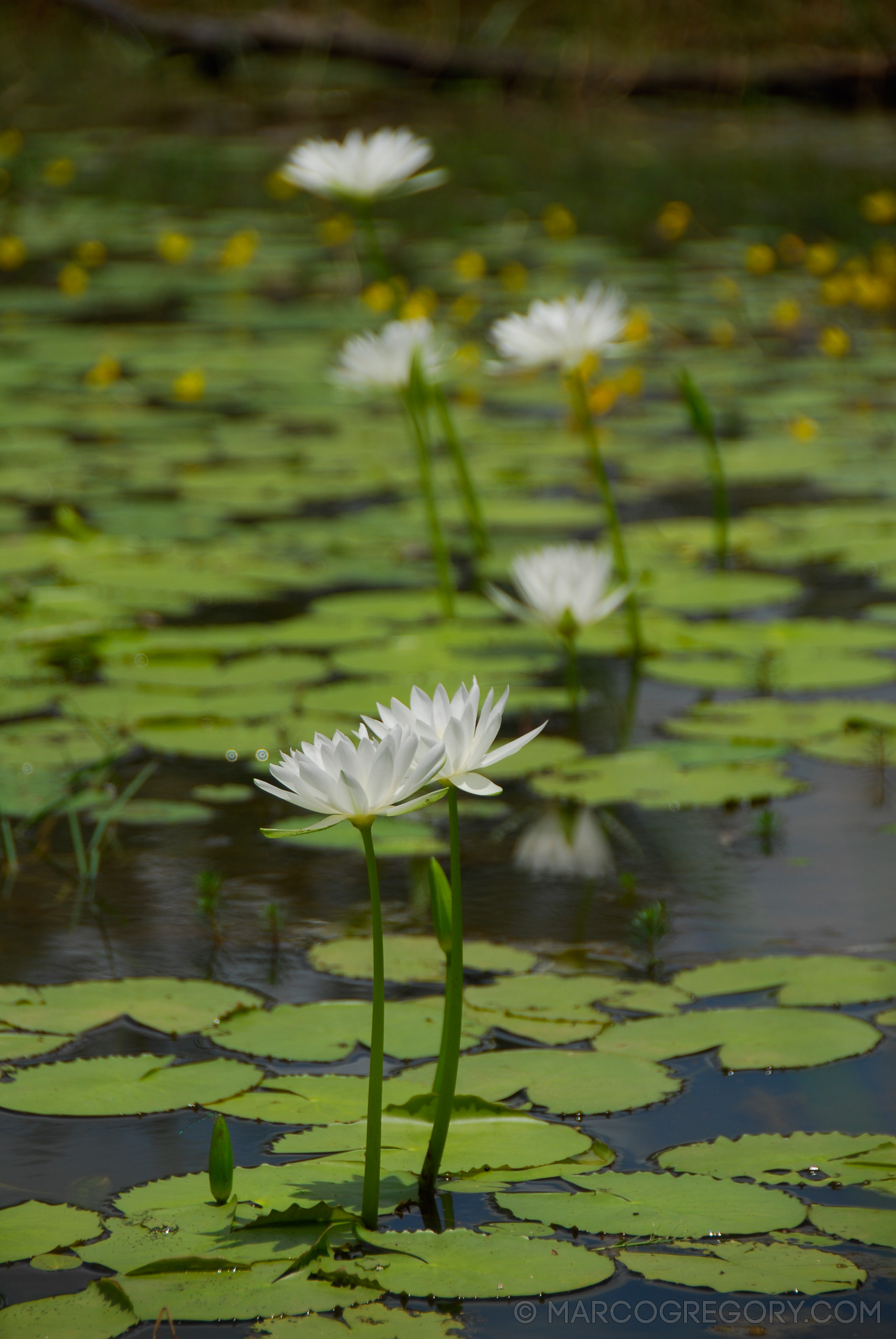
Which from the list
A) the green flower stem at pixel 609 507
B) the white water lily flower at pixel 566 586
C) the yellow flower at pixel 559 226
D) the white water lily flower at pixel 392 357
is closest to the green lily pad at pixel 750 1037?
the white water lily flower at pixel 566 586

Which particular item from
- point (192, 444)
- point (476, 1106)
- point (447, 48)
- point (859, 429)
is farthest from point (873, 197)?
point (476, 1106)

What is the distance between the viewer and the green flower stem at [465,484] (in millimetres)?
2742

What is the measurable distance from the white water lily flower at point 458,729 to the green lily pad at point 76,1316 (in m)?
0.41

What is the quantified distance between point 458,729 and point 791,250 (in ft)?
17.0

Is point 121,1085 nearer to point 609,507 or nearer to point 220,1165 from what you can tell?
point 220,1165

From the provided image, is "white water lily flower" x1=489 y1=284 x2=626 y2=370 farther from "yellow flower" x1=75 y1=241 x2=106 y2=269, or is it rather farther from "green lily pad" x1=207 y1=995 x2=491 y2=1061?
"yellow flower" x1=75 y1=241 x2=106 y2=269

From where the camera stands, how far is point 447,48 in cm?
1035

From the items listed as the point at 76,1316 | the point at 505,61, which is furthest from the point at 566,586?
the point at 505,61

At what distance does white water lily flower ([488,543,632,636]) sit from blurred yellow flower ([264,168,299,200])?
18.2 ft

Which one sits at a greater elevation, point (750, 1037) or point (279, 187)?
point (279, 187)

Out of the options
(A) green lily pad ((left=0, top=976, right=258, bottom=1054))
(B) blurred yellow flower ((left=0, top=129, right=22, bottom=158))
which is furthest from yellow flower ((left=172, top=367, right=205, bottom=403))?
(B) blurred yellow flower ((left=0, top=129, right=22, bottom=158))

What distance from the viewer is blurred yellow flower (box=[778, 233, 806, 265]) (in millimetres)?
5828

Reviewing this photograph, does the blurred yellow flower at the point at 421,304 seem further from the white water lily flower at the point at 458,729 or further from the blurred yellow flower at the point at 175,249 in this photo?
the white water lily flower at the point at 458,729

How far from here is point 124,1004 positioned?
151 cm
